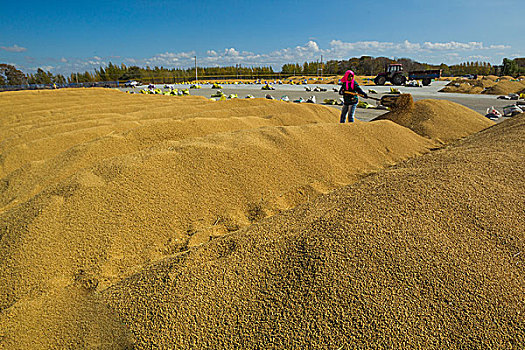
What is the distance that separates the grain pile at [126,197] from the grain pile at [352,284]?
27 centimetres

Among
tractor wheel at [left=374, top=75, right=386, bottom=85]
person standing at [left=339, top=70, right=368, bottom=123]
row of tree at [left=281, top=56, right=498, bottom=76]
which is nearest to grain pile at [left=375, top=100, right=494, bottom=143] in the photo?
person standing at [left=339, top=70, right=368, bottom=123]

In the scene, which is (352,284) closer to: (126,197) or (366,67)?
(126,197)

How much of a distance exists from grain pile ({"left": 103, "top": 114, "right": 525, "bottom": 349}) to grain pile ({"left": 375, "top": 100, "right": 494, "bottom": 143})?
4.25m

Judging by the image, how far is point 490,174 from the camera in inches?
96.2

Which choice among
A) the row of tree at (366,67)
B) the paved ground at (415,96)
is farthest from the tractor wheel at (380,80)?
the row of tree at (366,67)

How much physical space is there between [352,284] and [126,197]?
183 centimetres

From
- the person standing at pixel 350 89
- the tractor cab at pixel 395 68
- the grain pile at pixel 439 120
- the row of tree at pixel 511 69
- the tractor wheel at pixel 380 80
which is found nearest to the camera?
the person standing at pixel 350 89

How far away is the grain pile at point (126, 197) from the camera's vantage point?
151cm

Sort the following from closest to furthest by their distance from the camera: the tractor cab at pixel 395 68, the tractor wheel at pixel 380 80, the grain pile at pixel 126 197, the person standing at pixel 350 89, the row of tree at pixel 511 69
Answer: the grain pile at pixel 126 197
the person standing at pixel 350 89
the tractor cab at pixel 395 68
the tractor wheel at pixel 380 80
the row of tree at pixel 511 69

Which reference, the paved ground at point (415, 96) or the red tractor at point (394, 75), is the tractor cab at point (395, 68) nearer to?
the red tractor at point (394, 75)

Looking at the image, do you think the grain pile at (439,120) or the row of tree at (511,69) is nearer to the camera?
the grain pile at (439,120)

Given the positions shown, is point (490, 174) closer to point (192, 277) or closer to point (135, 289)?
point (192, 277)

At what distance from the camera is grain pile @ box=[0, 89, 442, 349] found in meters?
1.51

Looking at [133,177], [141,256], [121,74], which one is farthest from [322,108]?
[121,74]
